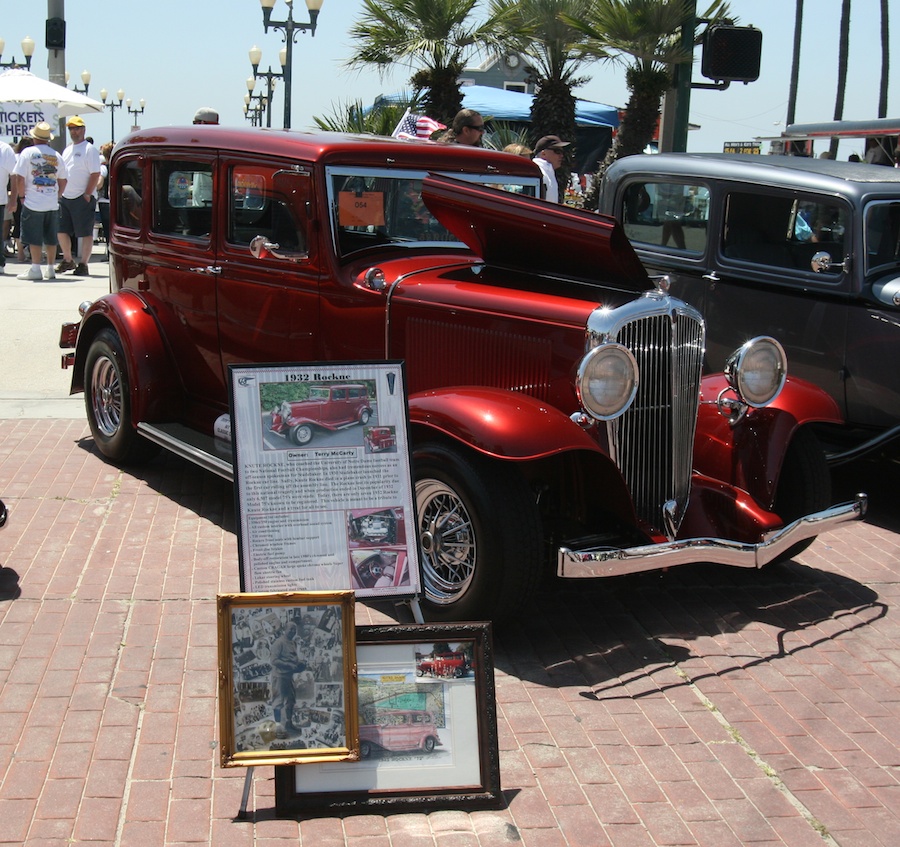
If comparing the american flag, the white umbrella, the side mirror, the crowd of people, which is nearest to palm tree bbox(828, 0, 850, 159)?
the white umbrella

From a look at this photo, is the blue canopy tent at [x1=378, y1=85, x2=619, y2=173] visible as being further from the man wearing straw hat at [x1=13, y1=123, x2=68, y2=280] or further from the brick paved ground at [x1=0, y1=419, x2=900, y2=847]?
the brick paved ground at [x1=0, y1=419, x2=900, y2=847]

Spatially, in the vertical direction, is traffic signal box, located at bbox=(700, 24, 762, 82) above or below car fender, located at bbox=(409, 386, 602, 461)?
above

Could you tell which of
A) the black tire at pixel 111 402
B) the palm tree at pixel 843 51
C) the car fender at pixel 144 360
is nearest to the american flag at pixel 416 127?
the car fender at pixel 144 360

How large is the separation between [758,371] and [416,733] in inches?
96.3

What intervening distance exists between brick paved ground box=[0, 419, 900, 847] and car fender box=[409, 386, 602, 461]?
862 millimetres

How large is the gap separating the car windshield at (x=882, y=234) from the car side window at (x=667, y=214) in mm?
1057

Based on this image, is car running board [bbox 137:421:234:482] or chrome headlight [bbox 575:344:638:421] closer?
chrome headlight [bbox 575:344:638:421]

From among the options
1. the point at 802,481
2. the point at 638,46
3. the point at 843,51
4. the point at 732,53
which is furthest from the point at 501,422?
the point at 843,51

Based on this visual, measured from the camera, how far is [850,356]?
6.40m

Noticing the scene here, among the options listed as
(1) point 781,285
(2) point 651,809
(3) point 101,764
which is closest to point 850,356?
(1) point 781,285

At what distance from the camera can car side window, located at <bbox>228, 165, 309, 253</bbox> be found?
554 cm

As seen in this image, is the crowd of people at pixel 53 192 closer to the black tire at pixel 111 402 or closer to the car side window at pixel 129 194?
the car side window at pixel 129 194

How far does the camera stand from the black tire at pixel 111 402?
21.2ft

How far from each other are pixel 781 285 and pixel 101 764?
4787 millimetres
